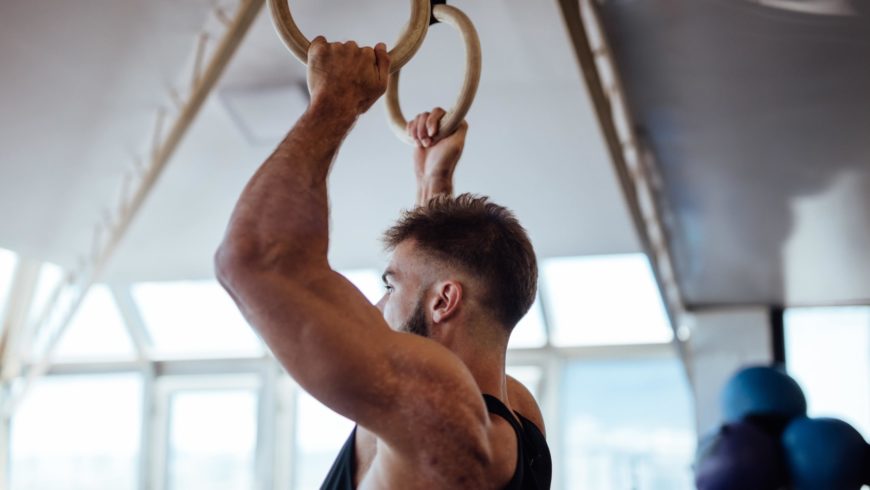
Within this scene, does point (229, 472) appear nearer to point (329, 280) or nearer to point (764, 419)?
point (764, 419)

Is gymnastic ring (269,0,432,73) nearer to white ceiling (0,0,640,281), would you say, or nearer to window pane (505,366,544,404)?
white ceiling (0,0,640,281)

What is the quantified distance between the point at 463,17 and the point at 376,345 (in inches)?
26.7

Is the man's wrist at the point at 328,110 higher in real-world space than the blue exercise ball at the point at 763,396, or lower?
higher

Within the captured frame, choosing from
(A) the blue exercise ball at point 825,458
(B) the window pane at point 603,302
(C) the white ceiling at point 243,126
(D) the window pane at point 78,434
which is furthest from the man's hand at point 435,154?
(D) the window pane at point 78,434

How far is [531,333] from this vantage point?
7289 millimetres

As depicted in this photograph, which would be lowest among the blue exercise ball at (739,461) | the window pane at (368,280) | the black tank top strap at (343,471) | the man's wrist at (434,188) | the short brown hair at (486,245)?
the blue exercise ball at (739,461)

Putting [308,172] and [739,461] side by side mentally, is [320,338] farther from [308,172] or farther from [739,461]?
[739,461]

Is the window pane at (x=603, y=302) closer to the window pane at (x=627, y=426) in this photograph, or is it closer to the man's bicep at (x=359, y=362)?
the window pane at (x=627, y=426)

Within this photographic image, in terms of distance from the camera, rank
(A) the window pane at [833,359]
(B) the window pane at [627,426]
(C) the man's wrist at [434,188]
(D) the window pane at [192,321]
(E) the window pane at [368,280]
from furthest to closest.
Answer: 1. (D) the window pane at [192,321]
2. (E) the window pane at [368,280]
3. (B) the window pane at [627,426]
4. (A) the window pane at [833,359]
5. (C) the man's wrist at [434,188]

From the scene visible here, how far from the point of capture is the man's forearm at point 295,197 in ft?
3.34

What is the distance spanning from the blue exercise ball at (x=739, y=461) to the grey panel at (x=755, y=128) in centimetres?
136

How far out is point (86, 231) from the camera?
6.34 meters

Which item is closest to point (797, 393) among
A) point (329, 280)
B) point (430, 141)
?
point (430, 141)

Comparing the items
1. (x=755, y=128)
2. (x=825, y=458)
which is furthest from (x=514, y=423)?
(x=755, y=128)
